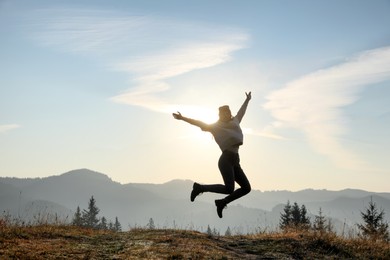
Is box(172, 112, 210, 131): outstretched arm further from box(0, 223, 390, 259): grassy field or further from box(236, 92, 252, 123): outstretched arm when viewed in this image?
box(0, 223, 390, 259): grassy field

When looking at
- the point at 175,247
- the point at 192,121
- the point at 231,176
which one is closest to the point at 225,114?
the point at 192,121

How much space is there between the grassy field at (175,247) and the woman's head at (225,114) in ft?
9.17

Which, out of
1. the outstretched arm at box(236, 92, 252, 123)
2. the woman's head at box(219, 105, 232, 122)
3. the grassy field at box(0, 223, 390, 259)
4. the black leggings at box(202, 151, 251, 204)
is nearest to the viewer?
the grassy field at box(0, 223, 390, 259)

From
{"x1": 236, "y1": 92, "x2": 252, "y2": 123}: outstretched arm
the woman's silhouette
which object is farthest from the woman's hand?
{"x1": 236, "y1": 92, "x2": 252, "y2": 123}: outstretched arm

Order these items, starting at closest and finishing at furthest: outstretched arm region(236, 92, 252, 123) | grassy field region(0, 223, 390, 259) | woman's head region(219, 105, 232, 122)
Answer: grassy field region(0, 223, 390, 259) < woman's head region(219, 105, 232, 122) < outstretched arm region(236, 92, 252, 123)

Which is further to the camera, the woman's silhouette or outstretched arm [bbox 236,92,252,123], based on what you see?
outstretched arm [bbox 236,92,252,123]

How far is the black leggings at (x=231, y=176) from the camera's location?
8.24m

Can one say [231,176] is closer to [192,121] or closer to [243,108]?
[192,121]

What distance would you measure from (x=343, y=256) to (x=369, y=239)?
229 cm

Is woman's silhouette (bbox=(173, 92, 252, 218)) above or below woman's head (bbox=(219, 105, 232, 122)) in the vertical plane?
below

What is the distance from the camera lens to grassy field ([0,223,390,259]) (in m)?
6.32

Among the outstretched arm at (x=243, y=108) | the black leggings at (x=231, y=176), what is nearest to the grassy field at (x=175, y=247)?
the black leggings at (x=231, y=176)

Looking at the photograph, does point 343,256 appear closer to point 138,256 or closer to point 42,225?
point 138,256

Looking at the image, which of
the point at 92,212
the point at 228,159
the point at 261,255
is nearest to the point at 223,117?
the point at 228,159
